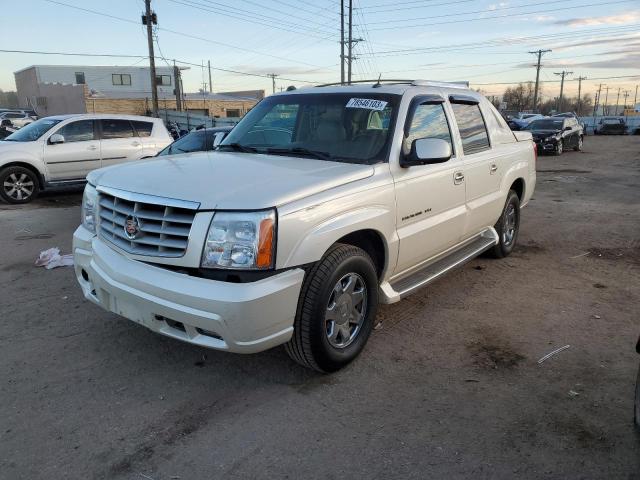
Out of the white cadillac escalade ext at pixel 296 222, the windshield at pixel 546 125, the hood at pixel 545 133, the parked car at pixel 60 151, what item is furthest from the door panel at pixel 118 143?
the windshield at pixel 546 125

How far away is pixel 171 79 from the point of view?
63.3 metres

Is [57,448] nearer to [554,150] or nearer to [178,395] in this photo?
[178,395]

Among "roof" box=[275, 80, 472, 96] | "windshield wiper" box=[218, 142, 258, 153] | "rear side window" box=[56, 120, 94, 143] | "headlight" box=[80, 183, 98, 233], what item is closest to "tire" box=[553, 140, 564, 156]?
"rear side window" box=[56, 120, 94, 143]

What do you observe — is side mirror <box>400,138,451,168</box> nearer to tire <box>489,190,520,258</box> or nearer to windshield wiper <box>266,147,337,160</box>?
windshield wiper <box>266,147,337,160</box>

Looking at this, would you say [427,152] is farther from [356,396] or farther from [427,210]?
[356,396]

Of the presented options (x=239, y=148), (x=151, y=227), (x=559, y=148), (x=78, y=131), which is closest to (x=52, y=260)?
(x=239, y=148)

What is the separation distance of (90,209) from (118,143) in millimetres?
7975

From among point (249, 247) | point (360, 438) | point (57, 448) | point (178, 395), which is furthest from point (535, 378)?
point (57, 448)

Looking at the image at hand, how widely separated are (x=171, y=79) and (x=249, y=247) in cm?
6609

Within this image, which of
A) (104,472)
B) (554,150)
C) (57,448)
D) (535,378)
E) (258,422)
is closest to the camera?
(104,472)

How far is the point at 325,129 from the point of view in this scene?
4156 millimetres

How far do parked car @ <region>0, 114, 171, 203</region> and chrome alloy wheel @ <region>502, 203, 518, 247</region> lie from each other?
8.05 metres

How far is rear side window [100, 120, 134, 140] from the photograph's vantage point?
11.0m

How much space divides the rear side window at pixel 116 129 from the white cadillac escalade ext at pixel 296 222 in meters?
7.35
